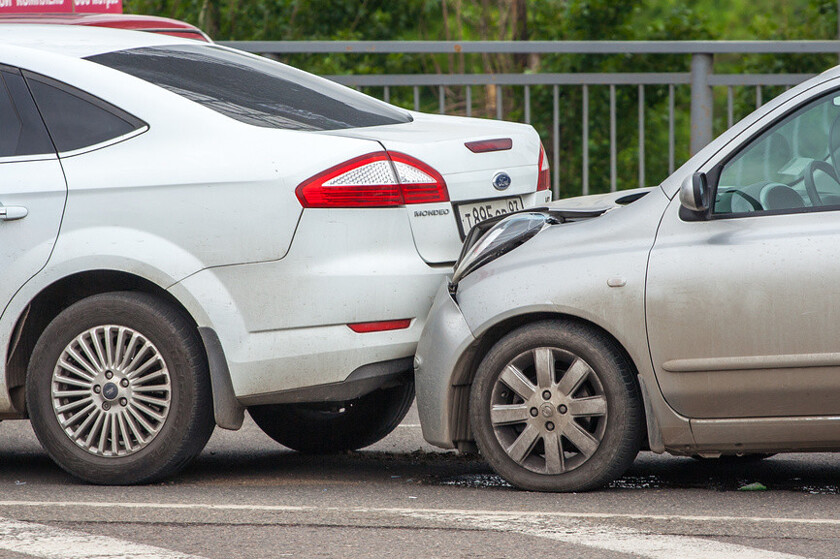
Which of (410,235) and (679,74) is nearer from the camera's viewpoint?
(410,235)

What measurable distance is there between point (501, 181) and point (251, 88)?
43.9 inches

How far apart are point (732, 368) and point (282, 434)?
7.93 feet

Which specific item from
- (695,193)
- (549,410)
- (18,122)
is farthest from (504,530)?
(18,122)

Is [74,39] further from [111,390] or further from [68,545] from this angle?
[68,545]

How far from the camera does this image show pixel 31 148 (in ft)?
19.0

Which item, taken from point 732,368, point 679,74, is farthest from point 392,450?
point 679,74

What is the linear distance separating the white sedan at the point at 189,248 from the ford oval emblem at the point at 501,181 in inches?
0.5

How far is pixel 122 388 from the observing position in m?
5.64

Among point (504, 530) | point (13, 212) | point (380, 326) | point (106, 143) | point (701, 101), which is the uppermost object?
point (106, 143)

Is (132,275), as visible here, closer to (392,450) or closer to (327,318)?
(327,318)

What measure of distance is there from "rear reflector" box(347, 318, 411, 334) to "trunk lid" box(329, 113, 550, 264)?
268mm

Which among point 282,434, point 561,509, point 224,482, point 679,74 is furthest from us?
point 679,74

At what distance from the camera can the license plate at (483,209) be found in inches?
228

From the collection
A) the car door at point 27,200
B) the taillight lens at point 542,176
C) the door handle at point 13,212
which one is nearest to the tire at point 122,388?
the car door at point 27,200
